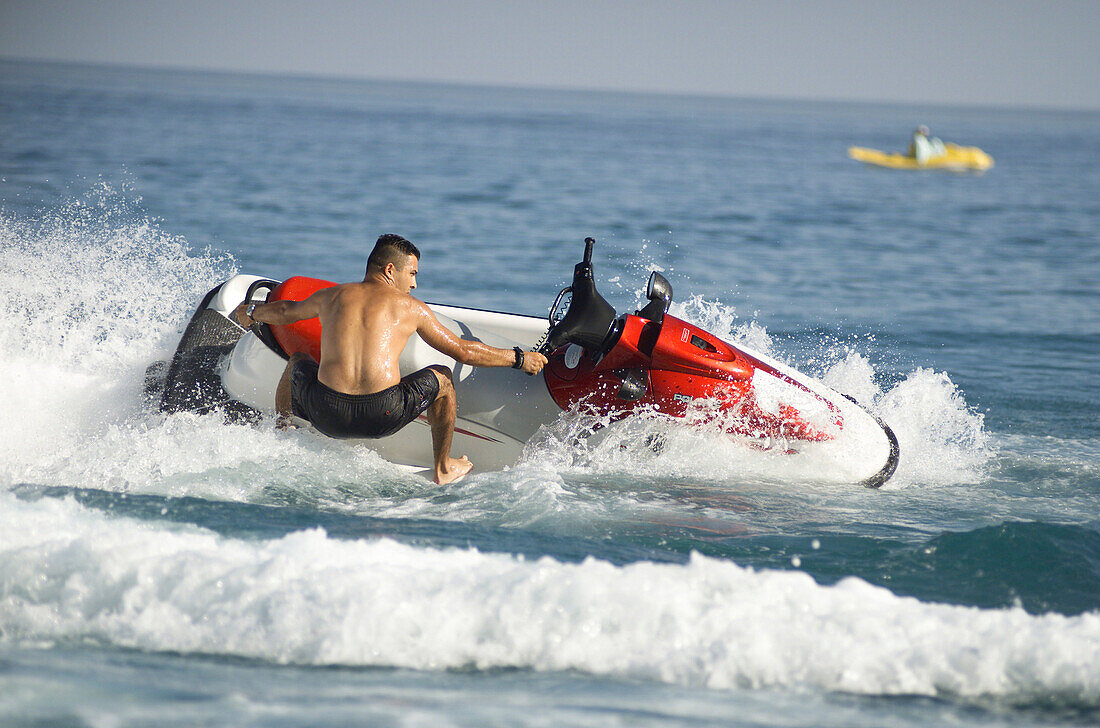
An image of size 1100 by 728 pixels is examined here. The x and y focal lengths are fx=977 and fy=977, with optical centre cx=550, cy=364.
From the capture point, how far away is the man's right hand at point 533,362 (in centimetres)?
446

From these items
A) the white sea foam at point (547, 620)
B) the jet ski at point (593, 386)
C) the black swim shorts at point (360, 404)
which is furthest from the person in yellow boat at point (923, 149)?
the white sea foam at point (547, 620)

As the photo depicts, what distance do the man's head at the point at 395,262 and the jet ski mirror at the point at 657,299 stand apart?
1130 millimetres

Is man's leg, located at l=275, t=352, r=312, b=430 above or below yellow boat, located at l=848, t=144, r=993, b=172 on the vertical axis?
below

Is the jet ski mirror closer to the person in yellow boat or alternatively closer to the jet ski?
the jet ski

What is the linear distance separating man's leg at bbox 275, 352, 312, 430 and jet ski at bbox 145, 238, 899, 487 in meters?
0.11

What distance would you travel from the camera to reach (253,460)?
4.68 meters

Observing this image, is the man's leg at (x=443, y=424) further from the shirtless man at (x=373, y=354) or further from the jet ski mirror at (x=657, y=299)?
the jet ski mirror at (x=657, y=299)

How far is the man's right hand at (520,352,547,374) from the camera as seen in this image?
4.46m

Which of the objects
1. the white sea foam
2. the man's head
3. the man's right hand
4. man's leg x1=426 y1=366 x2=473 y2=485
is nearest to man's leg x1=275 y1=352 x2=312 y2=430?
the man's head

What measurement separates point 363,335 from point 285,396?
0.65 meters

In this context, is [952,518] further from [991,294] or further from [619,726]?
[991,294]

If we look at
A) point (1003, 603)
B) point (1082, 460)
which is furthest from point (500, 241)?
point (1003, 603)

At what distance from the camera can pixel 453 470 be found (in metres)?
4.75

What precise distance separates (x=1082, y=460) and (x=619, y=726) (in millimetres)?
4309
